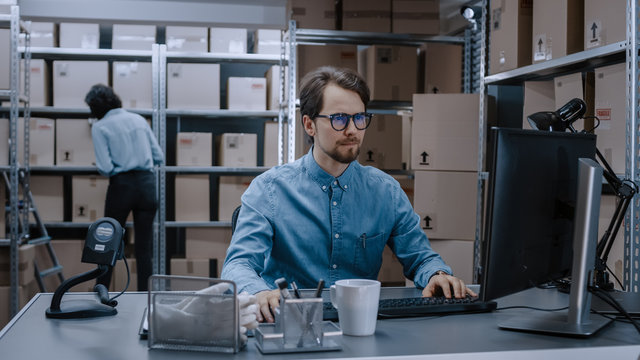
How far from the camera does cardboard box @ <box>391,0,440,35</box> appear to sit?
3475 millimetres

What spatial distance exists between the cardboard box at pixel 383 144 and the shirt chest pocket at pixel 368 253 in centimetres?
180

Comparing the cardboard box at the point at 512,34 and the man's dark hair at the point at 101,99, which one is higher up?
the cardboard box at the point at 512,34

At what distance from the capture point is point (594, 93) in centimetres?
219

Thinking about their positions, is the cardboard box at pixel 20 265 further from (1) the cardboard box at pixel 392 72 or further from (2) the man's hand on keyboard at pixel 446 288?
(2) the man's hand on keyboard at pixel 446 288

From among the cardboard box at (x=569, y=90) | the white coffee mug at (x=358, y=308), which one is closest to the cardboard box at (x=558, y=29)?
the cardboard box at (x=569, y=90)

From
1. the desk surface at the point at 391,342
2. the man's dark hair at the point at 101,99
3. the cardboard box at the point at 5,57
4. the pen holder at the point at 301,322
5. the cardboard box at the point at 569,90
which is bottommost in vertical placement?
the desk surface at the point at 391,342

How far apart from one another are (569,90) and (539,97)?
0.29 m

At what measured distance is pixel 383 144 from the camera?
3445 millimetres

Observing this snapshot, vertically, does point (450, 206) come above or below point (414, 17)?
below

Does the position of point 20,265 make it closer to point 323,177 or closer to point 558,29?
point 323,177

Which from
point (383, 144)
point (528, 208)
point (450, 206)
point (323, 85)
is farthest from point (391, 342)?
point (383, 144)

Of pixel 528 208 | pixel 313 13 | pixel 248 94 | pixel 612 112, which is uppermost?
pixel 313 13

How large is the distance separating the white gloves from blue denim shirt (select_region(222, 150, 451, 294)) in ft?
1.92

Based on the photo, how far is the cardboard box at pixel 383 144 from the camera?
134 inches
